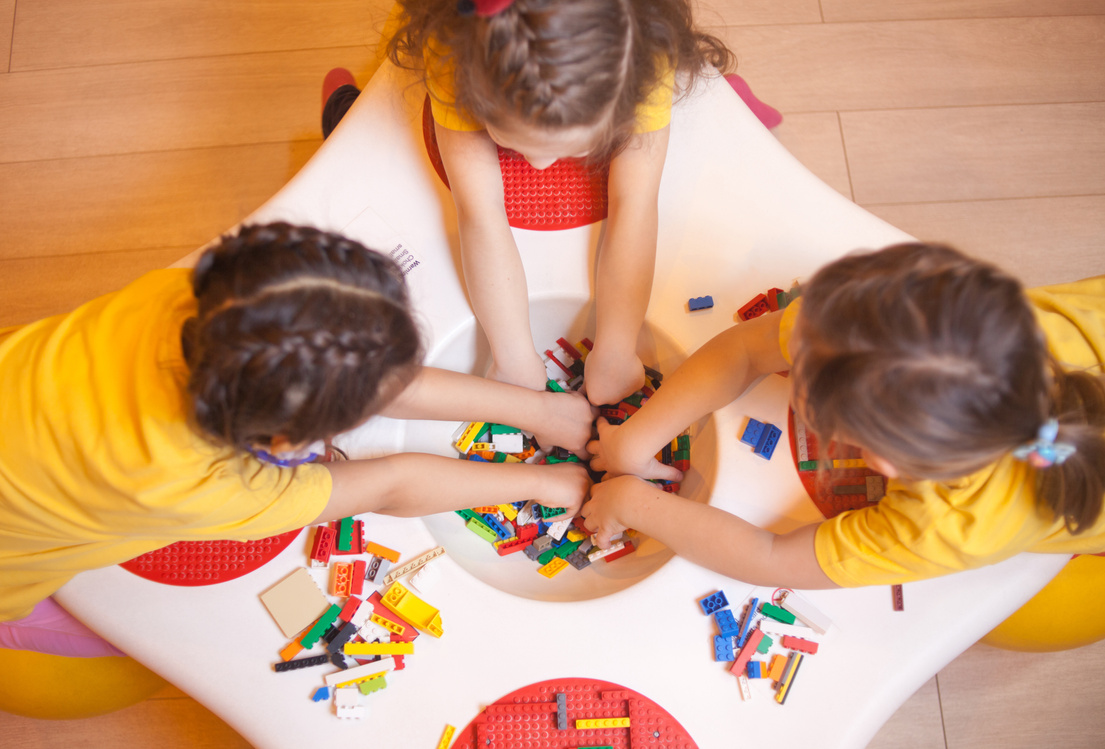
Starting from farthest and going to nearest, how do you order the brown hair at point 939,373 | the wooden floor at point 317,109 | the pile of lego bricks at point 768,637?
1. the wooden floor at point 317,109
2. the pile of lego bricks at point 768,637
3. the brown hair at point 939,373

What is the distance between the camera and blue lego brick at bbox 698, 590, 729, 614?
2.44 feet

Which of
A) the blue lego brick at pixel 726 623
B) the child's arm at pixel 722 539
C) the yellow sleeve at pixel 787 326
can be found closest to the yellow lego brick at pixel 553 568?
the child's arm at pixel 722 539

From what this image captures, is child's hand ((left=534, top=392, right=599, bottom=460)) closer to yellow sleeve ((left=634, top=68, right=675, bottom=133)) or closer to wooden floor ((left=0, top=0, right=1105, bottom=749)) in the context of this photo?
yellow sleeve ((left=634, top=68, right=675, bottom=133))

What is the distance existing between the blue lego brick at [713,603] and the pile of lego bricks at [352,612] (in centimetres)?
27

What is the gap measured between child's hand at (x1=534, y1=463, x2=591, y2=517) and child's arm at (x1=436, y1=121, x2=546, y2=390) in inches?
6.8

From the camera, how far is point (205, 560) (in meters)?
0.78

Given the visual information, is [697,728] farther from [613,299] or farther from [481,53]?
[481,53]

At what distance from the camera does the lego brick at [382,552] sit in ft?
2.54

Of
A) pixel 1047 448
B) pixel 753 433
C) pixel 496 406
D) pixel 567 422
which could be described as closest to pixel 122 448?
pixel 496 406

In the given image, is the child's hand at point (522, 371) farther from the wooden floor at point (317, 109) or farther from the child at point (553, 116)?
the wooden floor at point (317, 109)

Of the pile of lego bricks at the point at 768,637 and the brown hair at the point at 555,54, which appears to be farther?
the pile of lego bricks at the point at 768,637

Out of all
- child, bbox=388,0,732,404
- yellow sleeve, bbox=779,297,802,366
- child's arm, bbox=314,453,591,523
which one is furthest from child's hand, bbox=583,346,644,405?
yellow sleeve, bbox=779,297,802,366

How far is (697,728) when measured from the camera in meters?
0.72

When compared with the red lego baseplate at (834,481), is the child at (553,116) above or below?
above
